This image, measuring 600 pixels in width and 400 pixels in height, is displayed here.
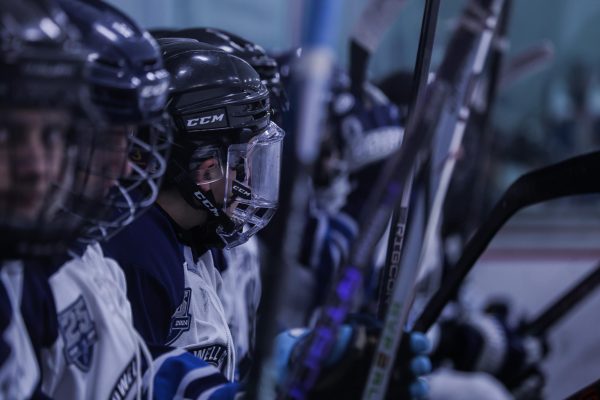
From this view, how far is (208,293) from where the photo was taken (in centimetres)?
135

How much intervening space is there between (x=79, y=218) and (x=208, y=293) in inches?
16.2

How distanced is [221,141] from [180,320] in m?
0.27

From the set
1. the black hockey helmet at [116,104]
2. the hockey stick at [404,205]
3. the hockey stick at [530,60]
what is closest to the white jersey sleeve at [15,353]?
the black hockey helmet at [116,104]

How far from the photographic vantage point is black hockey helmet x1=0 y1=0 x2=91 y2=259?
2.84ft

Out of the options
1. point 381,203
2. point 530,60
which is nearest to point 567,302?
point 381,203

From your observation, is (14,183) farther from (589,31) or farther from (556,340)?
(589,31)

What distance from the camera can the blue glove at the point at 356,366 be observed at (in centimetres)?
94

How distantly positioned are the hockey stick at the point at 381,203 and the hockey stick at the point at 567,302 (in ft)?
2.73

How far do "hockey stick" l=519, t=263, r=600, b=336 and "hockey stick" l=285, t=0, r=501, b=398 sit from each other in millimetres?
832

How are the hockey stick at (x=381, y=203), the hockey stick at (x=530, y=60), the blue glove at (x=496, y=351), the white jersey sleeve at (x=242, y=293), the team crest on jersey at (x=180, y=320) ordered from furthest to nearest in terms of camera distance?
the hockey stick at (x=530, y=60) < the blue glove at (x=496, y=351) < the white jersey sleeve at (x=242, y=293) < the team crest on jersey at (x=180, y=320) < the hockey stick at (x=381, y=203)

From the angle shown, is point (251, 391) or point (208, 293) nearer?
point (251, 391)

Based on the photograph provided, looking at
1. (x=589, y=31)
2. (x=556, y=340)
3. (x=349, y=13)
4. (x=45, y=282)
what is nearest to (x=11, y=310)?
(x=45, y=282)

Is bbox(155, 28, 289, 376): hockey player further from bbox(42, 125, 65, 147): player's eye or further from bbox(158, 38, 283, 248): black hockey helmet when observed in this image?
bbox(42, 125, 65, 147): player's eye

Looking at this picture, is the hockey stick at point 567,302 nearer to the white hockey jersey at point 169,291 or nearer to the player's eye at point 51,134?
the white hockey jersey at point 169,291
